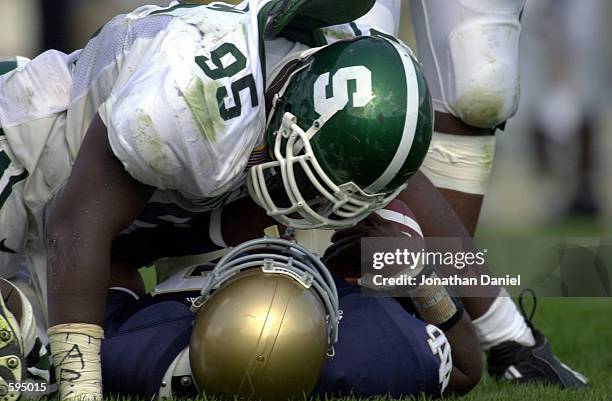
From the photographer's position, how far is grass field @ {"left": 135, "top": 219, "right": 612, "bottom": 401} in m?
3.18

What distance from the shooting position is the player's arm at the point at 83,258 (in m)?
2.75

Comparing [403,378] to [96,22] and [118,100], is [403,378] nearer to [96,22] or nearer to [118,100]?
[118,100]

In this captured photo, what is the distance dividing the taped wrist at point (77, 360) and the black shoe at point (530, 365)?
1369mm

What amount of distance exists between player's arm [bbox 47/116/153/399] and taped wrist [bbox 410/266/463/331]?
83 cm

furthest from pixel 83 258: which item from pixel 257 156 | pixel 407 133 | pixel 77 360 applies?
pixel 407 133

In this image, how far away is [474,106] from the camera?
3.71 metres

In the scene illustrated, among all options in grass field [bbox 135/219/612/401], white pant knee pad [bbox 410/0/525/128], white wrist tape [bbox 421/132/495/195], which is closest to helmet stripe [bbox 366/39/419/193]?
grass field [bbox 135/219/612/401]

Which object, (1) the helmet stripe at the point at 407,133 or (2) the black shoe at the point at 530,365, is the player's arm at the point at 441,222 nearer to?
(2) the black shoe at the point at 530,365

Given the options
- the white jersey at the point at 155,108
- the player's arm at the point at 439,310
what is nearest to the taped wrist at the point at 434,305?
the player's arm at the point at 439,310

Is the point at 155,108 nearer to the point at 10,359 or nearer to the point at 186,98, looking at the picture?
the point at 186,98

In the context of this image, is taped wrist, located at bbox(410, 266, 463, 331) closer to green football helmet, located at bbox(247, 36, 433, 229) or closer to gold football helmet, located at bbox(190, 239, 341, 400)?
green football helmet, located at bbox(247, 36, 433, 229)

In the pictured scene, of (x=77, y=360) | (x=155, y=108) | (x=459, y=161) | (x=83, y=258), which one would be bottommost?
(x=459, y=161)

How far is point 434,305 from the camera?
3.27 metres

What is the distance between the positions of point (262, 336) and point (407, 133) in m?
0.58
